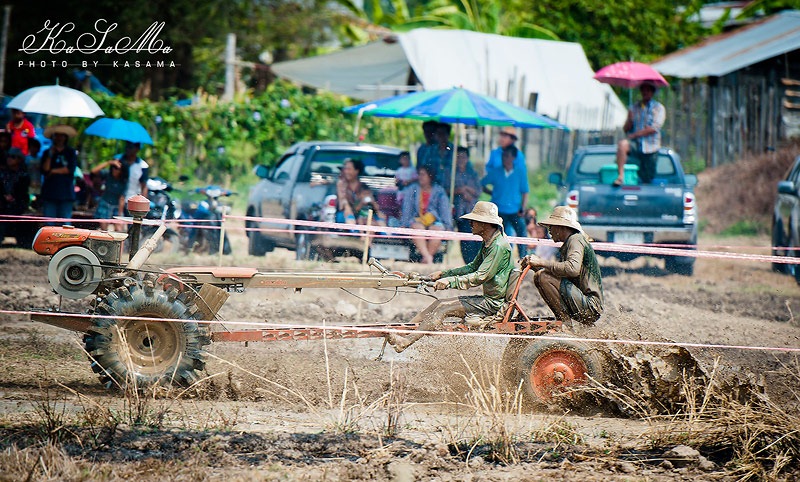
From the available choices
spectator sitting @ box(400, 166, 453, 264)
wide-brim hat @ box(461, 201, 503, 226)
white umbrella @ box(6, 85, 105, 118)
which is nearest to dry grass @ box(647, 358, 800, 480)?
wide-brim hat @ box(461, 201, 503, 226)

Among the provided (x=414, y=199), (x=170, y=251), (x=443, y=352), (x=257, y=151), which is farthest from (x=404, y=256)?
(x=257, y=151)

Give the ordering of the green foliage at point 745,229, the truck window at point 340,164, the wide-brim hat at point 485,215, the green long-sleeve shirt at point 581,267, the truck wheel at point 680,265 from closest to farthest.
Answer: the green long-sleeve shirt at point 581,267 < the wide-brim hat at point 485,215 < the truck window at point 340,164 < the truck wheel at point 680,265 < the green foliage at point 745,229

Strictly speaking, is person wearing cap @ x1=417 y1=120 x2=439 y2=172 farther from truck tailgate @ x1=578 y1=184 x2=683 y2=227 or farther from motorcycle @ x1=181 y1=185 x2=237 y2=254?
motorcycle @ x1=181 y1=185 x2=237 y2=254

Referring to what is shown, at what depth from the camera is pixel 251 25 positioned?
96.9 ft

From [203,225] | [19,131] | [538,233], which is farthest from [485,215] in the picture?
[19,131]

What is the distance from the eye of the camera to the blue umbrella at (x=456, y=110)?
44.0 ft

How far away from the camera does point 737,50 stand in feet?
78.3

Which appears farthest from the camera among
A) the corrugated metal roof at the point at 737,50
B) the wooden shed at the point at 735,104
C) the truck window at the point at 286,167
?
the wooden shed at the point at 735,104

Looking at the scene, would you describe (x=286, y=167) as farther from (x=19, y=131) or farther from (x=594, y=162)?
(x=594, y=162)

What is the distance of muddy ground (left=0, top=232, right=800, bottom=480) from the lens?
621 cm

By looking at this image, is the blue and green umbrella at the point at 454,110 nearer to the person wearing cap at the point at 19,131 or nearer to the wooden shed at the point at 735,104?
the person wearing cap at the point at 19,131

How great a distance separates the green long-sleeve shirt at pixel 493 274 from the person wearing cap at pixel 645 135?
23.9ft

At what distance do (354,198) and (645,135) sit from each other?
186 inches

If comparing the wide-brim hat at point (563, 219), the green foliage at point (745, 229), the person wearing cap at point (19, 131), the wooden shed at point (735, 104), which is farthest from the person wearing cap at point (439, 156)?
the wooden shed at point (735, 104)
